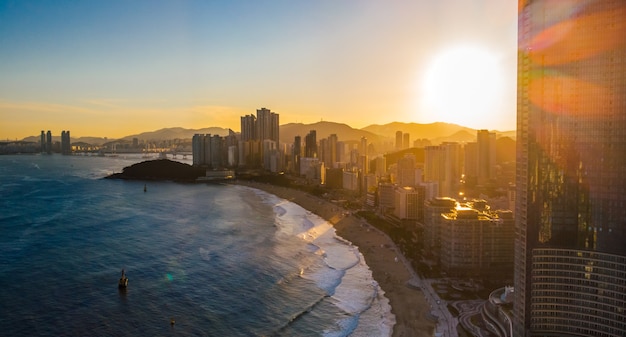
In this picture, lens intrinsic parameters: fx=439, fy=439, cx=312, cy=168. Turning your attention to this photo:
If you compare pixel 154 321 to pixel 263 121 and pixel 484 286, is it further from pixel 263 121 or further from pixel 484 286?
pixel 263 121

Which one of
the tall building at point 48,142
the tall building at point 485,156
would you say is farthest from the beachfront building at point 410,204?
the tall building at point 48,142

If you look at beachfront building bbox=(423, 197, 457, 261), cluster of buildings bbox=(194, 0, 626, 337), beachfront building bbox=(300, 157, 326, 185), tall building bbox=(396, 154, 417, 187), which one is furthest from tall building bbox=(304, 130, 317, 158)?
cluster of buildings bbox=(194, 0, 626, 337)

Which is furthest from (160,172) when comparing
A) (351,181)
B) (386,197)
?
(386,197)

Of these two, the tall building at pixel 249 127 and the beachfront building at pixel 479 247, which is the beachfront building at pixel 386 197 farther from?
the tall building at pixel 249 127

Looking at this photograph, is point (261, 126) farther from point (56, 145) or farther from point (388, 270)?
point (56, 145)

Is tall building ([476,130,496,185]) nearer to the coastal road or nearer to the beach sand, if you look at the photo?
the beach sand

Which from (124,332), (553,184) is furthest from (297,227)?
(553,184)
